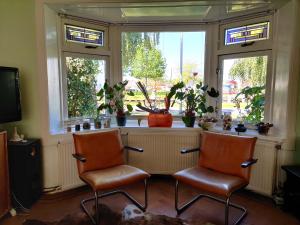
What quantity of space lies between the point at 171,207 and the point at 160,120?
105 cm

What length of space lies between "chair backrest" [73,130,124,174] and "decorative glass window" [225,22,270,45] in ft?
6.19

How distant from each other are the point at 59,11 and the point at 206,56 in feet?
6.34

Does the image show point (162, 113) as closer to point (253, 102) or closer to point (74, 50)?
point (253, 102)

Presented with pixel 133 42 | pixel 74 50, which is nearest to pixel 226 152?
pixel 133 42

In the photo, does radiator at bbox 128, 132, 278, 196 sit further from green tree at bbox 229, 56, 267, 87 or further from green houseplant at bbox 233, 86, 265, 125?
green tree at bbox 229, 56, 267, 87

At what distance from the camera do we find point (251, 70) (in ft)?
9.37

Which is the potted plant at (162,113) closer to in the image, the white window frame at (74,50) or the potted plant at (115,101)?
the potted plant at (115,101)

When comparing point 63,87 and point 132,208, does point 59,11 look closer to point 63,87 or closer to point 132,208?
point 63,87

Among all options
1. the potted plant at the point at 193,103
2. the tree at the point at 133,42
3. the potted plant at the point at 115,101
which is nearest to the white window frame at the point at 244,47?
the potted plant at the point at 193,103

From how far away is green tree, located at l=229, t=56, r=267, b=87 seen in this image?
2.76 m

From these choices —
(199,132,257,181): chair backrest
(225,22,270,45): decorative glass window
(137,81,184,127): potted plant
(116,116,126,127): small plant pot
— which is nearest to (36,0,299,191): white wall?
(225,22,270,45): decorative glass window

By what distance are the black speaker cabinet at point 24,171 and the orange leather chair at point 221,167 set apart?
145 cm

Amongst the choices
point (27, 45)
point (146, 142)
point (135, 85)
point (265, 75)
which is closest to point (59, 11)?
point (27, 45)

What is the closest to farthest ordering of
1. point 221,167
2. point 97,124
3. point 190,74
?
point 221,167 → point 97,124 → point 190,74
